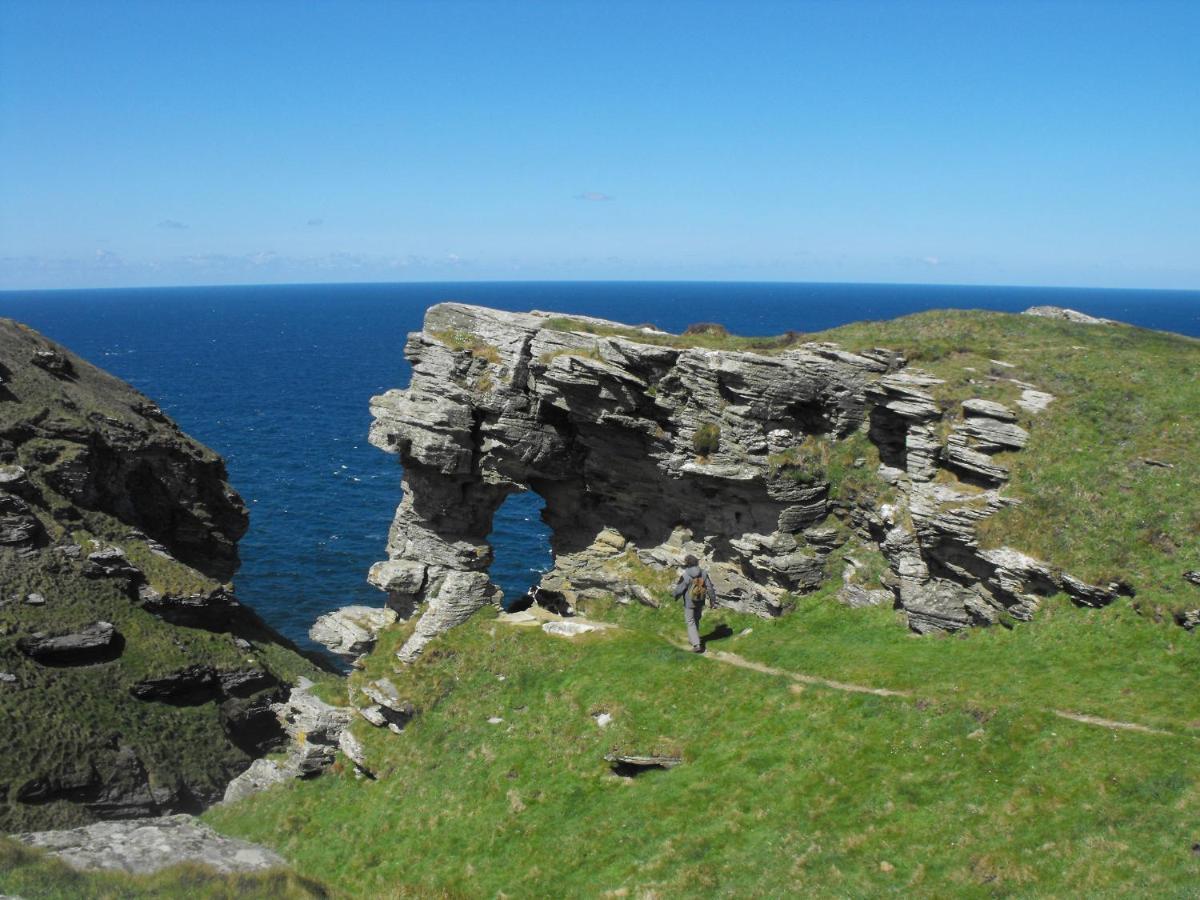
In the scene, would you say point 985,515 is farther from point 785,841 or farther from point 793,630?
point 785,841

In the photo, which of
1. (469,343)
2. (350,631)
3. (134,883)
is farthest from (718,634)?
(134,883)

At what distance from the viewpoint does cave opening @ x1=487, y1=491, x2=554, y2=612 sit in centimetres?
6800

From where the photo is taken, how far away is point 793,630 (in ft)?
118

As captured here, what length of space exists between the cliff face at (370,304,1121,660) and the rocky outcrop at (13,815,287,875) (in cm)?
1096

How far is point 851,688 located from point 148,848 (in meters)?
28.0

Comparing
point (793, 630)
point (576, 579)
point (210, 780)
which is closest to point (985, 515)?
point (793, 630)

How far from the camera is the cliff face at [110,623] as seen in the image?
3991 centimetres

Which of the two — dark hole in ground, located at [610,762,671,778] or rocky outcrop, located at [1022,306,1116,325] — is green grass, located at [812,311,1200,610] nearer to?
rocky outcrop, located at [1022,306,1116,325]

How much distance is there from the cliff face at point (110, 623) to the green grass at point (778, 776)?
6.58 m

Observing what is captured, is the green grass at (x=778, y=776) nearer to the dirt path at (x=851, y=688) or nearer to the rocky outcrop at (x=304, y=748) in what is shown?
the dirt path at (x=851, y=688)

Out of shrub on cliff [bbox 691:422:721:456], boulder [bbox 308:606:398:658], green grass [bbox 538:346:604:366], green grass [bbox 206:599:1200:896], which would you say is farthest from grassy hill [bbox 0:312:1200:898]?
green grass [bbox 538:346:604:366]

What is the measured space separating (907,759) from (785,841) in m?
4.39

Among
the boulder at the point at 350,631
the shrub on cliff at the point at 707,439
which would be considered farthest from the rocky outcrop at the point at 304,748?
the shrub on cliff at the point at 707,439

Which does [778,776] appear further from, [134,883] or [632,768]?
[134,883]
